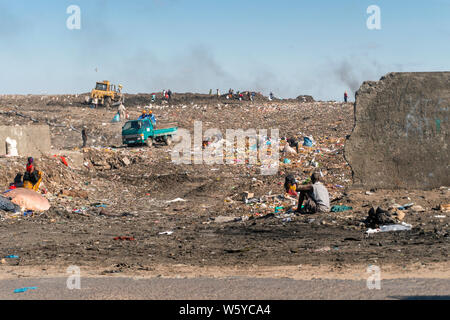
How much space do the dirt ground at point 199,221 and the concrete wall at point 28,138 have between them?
525 mm

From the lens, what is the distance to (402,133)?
1146 centimetres

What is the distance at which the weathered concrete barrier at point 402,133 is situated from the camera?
11.3m

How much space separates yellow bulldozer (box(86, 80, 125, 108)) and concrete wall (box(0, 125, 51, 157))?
24543 millimetres

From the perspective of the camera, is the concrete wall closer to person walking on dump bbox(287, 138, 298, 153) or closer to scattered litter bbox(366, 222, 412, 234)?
person walking on dump bbox(287, 138, 298, 153)

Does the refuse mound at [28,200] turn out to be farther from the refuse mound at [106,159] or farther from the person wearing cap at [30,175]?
the refuse mound at [106,159]

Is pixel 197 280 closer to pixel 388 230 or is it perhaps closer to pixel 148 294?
pixel 148 294

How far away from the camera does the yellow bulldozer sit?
44406 millimetres

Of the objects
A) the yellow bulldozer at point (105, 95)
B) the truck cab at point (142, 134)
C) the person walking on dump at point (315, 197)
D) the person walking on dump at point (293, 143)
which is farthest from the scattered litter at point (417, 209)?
the yellow bulldozer at point (105, 95)

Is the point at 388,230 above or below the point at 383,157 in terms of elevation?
below

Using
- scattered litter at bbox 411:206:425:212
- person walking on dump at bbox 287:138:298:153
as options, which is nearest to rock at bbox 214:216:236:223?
scattered litter at bbox 411:206:425:212

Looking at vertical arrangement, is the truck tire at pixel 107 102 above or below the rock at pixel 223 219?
above

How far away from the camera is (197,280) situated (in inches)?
249
